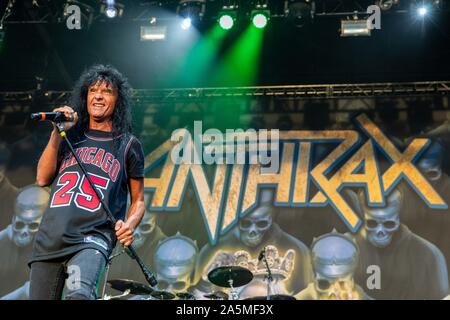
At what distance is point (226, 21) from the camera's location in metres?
8.57

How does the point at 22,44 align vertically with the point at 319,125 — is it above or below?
above

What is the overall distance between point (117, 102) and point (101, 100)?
115mm

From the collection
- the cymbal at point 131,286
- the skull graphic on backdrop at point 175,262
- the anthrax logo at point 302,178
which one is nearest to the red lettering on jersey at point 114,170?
the cymbal at point 131,286

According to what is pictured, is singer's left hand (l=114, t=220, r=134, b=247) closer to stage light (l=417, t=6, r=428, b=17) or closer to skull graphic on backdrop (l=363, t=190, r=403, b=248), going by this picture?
skull graphic on backdrop (l=363, t=190, r=403, b=248)

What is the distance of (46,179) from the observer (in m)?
2.91

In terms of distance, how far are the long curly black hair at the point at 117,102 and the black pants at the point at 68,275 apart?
72 centimetres

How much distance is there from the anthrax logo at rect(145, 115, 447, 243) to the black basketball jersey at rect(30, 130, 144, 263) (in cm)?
564

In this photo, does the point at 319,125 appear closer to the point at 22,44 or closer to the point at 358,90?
the point at 358,90

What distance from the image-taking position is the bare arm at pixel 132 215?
272 cm

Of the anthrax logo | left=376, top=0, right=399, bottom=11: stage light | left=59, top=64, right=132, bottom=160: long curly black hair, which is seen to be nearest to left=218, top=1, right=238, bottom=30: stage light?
the anthrax logo

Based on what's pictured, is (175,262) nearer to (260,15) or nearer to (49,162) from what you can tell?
(260,15)
